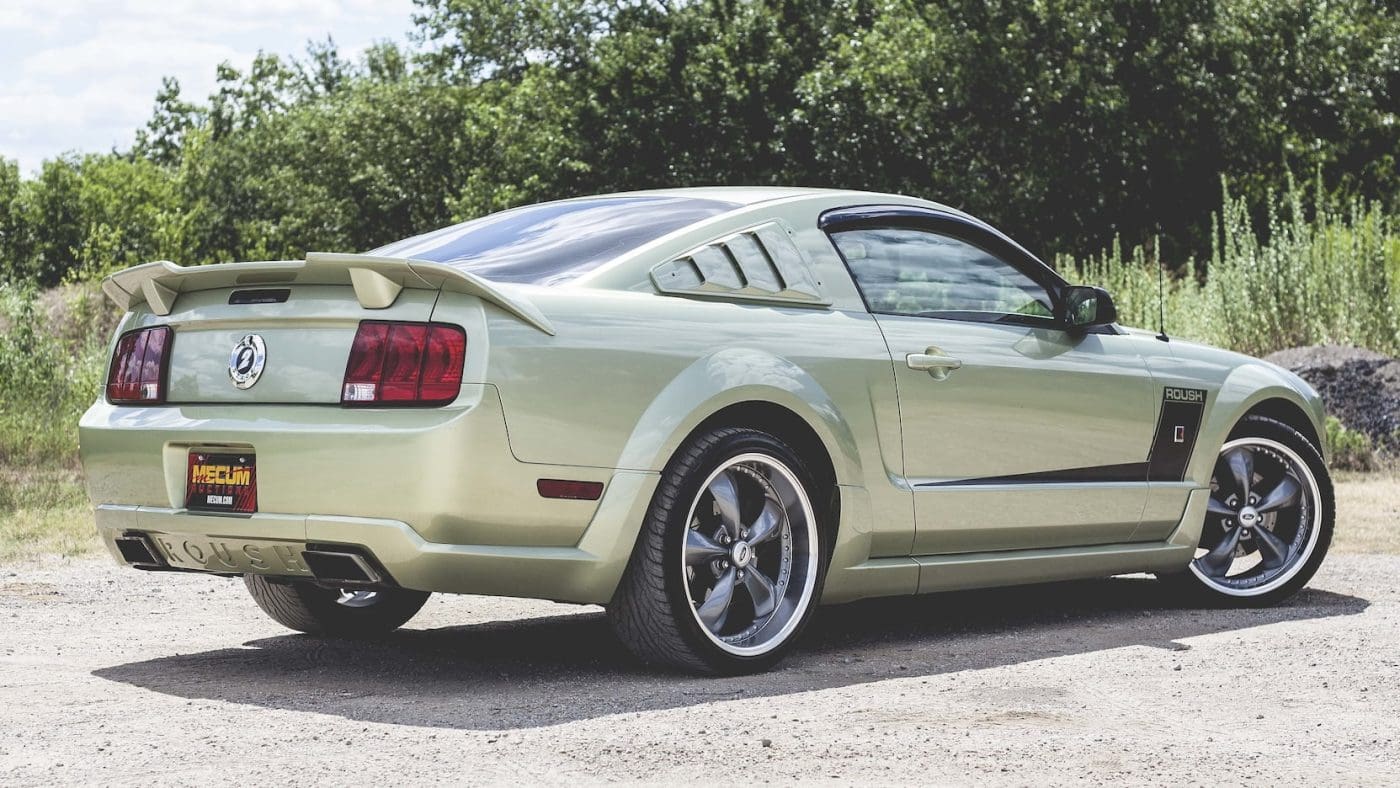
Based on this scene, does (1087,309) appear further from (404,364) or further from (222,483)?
(222,483)

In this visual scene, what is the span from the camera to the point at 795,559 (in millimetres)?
5473

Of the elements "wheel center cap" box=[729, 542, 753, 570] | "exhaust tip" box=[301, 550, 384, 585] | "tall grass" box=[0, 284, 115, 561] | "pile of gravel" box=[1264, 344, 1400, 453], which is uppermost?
"exhaust tip" box=[301, 550, 384, 585]

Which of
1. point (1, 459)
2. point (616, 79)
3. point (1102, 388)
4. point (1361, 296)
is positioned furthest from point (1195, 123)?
point (1102, 388)

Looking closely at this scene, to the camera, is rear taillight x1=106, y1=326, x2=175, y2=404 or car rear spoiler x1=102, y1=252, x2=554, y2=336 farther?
rear taillight x1=106, y1=326, x2=175, y2=404

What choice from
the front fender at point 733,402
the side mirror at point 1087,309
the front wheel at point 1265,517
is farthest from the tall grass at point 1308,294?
the front fender at point 733,402

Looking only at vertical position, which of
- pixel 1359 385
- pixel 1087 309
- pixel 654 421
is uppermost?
pixel 1087 309

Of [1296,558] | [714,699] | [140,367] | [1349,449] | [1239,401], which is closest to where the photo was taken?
[714,699]

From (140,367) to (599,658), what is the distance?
1.77 metres

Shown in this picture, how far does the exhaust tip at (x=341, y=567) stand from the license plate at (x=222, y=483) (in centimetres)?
23

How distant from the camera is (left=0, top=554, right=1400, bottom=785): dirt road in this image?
4.05 metres

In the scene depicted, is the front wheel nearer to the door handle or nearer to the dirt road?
the dirt road

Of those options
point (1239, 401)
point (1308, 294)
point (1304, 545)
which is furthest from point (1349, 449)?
point (1239, 401)

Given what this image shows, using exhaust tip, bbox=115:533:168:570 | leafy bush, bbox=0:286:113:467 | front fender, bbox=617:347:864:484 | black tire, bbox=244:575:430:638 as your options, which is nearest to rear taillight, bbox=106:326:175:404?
exhaust tip, bbox=115:533:168:570

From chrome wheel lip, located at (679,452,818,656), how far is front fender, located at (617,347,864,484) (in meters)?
0.17
